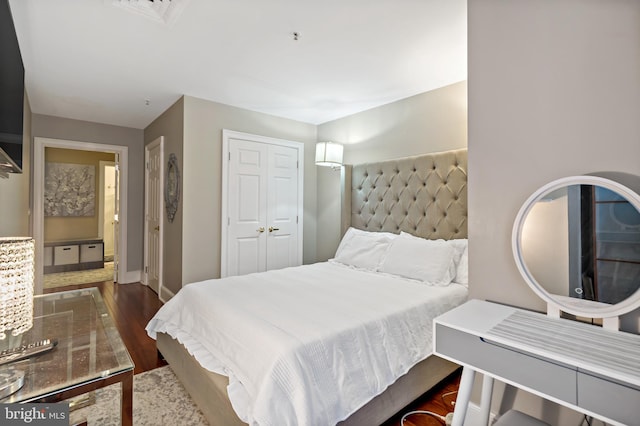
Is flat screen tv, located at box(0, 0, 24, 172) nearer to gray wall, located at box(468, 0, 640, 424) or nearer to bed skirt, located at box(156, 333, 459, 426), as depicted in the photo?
bed skirt, located at box(156, 333, 459, 426)

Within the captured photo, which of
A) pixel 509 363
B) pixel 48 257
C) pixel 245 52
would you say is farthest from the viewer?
pixel 48 257

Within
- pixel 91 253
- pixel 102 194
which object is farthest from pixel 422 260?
pixel 102 194

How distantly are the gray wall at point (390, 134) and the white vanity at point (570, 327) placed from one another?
169cm

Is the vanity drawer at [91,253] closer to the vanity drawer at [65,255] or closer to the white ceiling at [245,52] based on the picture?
the vanity drawer at [65,255]

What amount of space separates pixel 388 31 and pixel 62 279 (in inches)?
241

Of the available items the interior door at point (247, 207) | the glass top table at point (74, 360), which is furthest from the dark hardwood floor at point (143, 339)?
the interior door at point (247, 207)

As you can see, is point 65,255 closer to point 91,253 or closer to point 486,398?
point 91,253

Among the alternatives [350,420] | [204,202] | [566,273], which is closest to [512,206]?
[566,273]

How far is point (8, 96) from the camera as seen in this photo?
1.55 m

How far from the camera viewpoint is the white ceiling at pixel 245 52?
193cm

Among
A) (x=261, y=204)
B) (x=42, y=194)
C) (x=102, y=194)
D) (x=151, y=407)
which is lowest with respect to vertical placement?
(x=151, y=407)

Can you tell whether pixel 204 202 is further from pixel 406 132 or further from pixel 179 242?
pixel 406 132

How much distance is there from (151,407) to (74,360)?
97cm

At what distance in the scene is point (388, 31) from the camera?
6.93 ft
